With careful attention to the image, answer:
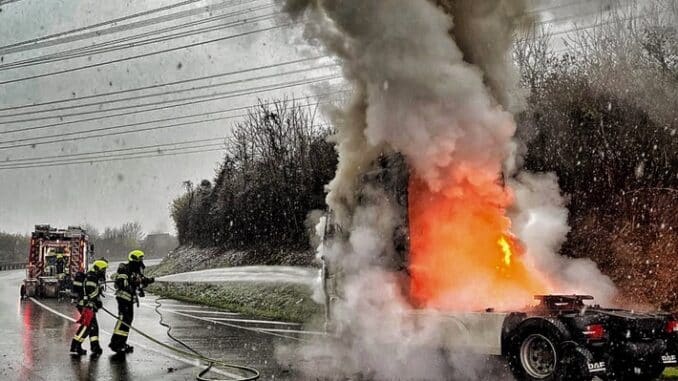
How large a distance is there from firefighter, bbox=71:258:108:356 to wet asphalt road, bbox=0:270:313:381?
0.23m

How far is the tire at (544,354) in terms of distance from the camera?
673 centimetres

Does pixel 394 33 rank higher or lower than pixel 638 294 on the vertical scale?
higher

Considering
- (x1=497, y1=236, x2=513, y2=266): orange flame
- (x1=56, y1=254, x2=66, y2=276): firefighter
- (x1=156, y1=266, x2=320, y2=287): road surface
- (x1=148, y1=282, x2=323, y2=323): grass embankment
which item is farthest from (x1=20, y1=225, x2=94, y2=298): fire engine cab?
(x1=497, y1=236, x2=513, y2=266): orange flame

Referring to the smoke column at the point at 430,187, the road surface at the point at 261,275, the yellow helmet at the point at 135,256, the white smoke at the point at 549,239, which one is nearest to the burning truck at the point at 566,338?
the smoke column at the point at 430,187

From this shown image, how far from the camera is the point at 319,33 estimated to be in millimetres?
10852

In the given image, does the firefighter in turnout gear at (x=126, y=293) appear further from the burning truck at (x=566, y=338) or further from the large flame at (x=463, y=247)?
the burning truck at (x=566, y=338)

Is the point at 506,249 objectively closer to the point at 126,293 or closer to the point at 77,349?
the point at 126,293

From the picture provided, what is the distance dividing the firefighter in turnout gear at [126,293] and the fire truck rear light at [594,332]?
23.3ft

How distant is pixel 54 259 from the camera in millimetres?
27172

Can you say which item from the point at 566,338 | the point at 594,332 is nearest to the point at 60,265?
the point at 566,338

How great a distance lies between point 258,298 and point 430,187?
1174 cm

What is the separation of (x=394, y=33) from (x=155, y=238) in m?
92.3

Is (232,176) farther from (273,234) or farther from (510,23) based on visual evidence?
(510,23)

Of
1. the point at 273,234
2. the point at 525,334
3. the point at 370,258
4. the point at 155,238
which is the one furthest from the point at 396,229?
the point at 155,238
